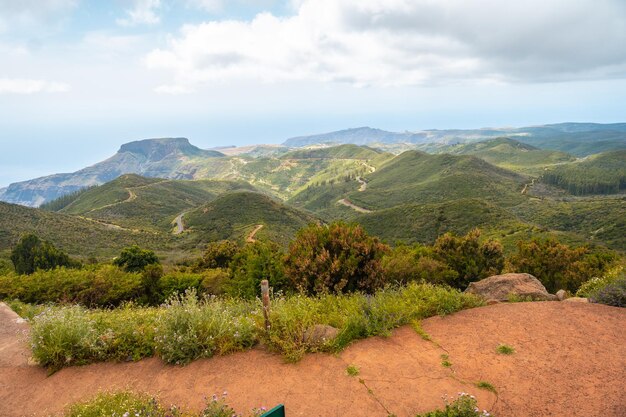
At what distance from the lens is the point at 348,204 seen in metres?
137

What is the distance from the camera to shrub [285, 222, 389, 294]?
10695 mm

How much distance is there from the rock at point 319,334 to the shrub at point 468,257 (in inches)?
516

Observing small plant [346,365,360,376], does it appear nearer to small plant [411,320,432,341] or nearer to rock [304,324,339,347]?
rock [304,324,339,347]

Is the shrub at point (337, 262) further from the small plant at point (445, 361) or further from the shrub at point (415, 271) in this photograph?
the small plant at point (445, 361)

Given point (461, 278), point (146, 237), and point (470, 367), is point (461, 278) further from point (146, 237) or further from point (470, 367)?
point (146, 237)

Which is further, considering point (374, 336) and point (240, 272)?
point (240, 272)

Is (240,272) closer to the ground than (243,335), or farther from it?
closer to the ground

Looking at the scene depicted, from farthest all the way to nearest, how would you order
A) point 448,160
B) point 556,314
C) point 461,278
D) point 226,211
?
point 448,160 < point 226,211 < point 461,278 < point 556,314

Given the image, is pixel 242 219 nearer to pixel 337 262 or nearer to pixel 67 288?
pixel 67 288

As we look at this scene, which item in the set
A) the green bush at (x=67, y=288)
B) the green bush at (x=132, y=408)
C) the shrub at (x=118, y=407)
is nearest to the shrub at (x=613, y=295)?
the green bush at (x=132, y=408)

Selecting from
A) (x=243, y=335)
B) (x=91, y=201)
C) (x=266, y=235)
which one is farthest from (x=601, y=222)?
(x=91, y=201)

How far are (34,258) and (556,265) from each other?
50028mm

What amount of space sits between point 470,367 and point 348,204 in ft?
430

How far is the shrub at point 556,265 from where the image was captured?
23297mm
